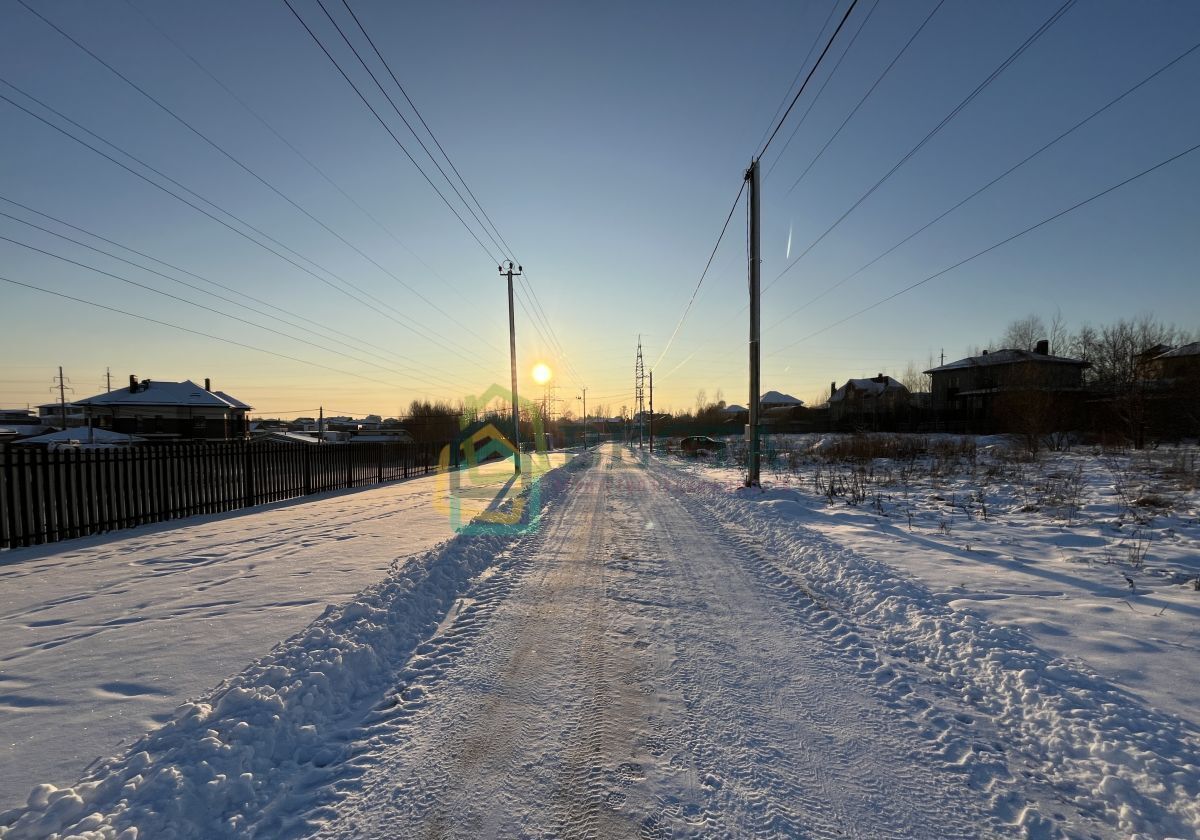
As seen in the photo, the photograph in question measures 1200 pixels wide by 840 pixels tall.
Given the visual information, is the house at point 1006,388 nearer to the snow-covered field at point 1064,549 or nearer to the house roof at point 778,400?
the snow-covered field at point 1064,549

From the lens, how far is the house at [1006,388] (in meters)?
29.5

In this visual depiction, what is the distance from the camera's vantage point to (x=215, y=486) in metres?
11.9

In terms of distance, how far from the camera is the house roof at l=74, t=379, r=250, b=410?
165 ft

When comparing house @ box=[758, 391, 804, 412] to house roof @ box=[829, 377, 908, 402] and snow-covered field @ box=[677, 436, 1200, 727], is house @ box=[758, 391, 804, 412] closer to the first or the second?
house roof @ box=[829, 377, 908, 402]

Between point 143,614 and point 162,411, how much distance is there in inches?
2464

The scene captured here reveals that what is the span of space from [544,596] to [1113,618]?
5.90 m

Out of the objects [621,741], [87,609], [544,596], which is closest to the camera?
[621,741]

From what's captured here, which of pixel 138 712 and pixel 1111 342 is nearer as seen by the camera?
pixel 138 712

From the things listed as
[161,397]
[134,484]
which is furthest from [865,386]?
[161,397]

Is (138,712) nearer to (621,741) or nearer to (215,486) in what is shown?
(621,741)

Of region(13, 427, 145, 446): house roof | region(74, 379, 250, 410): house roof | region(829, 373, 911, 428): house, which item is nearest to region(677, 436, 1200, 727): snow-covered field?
region(829, 373, 911, 428): house

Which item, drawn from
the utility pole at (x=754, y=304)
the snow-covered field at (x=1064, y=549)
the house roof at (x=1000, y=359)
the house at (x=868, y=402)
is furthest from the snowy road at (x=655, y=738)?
the house roof at (x=1000, y=359)

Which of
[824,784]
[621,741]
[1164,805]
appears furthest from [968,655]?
[621,741]

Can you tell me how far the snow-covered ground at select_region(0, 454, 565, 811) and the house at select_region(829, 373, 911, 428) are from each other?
159ft
